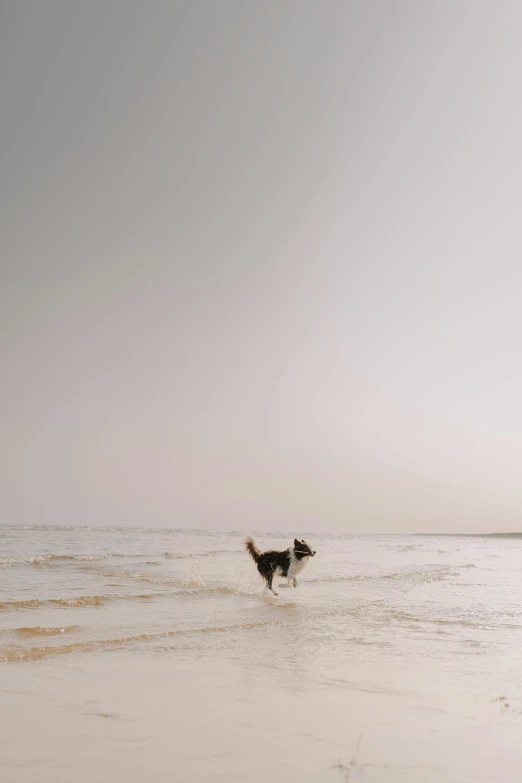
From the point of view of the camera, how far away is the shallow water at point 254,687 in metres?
3.42

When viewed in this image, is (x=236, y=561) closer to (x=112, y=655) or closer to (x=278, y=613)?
(x=278, y=613)

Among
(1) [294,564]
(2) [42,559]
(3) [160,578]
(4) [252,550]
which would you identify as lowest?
(3) [160,578]

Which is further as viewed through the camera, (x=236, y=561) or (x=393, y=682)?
(x=236, y=561)

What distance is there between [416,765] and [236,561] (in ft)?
57.8

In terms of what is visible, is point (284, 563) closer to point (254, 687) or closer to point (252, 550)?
point (252, 550)

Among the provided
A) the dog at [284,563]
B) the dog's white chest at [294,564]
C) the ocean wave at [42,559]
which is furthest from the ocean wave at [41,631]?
the ocean wave at [42,559]

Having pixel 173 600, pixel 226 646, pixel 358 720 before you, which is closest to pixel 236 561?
pixel 173 600

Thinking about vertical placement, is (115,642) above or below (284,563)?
below

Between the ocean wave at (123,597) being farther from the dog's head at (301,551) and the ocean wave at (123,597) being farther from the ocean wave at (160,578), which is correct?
the dog's head at (301,551)

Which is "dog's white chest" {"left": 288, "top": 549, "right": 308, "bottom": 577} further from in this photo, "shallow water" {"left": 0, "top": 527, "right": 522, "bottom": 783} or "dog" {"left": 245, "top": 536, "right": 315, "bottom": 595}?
"shallow water" {"left": 0, "top": 527, "right": 522, "bottom": 783}

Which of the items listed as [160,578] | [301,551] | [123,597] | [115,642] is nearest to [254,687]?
[115,642]

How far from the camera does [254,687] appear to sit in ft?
16.6

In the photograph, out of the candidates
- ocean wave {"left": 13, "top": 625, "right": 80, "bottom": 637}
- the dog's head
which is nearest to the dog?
the dog's head

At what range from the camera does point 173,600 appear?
34.7 ft
